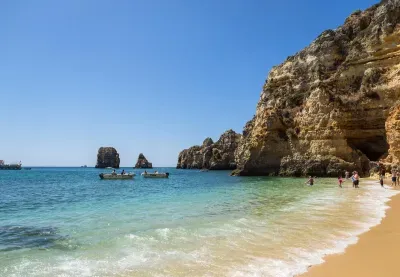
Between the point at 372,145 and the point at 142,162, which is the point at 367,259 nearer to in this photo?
the point at 372,145

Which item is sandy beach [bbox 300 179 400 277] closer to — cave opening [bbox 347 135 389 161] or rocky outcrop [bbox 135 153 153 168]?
cave opening [bbox 347 135 389 161]

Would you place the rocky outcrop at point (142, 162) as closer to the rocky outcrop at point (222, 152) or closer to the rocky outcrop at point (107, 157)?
the rocky outcrop at point (107, 157)

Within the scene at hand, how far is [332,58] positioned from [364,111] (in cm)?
1249

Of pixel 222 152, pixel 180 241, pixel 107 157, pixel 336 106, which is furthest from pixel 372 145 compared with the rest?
pixel 107 157

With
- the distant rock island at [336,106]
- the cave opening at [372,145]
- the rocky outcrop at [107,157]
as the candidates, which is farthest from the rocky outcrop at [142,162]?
the cave opening at [372,145]

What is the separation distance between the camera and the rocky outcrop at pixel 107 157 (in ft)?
543

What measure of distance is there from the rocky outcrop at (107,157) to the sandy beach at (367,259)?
16410 centimetres

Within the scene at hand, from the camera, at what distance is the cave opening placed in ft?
157

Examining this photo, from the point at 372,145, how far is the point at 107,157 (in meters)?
139

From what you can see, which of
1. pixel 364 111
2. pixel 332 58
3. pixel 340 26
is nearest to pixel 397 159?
pixel 364 111

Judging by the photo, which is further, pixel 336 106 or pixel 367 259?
pixel 336 106

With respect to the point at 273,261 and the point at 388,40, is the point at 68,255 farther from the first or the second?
the point at 388,40

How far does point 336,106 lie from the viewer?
47.5m

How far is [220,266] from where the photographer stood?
7.11m
